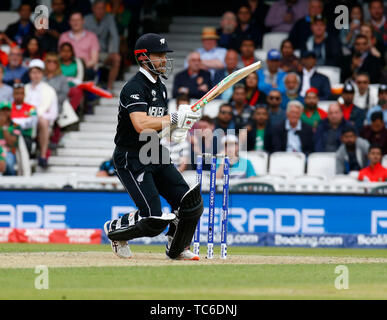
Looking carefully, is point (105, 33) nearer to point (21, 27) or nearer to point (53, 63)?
point (53, 63)

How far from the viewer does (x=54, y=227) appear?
13.9m

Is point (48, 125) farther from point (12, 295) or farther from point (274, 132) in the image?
point (12, 295)

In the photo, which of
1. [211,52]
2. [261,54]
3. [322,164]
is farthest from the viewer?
[261,54]

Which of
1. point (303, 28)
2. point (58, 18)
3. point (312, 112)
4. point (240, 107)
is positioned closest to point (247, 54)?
point (303, 28)

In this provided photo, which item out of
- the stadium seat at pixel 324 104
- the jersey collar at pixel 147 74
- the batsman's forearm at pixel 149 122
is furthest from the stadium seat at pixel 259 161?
the batsman's forearm at pixel 149 122

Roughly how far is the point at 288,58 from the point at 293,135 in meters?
1.67

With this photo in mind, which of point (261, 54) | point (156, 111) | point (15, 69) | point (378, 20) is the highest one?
point (378, 20)

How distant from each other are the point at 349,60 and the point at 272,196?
3.78 metres

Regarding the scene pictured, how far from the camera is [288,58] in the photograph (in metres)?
16.1

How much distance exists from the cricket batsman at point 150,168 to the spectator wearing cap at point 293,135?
19.5ft

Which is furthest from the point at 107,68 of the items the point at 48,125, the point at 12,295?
the point at 12,295

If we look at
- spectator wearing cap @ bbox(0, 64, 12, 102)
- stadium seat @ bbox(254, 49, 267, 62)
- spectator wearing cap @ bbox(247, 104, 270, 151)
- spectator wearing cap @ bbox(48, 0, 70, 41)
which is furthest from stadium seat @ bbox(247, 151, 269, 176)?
spectator wearing cap @ bbox(48, 0, 70, 41)

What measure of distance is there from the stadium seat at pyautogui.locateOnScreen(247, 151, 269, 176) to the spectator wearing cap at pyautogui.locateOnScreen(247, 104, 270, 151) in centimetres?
36

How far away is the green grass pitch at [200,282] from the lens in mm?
7066
